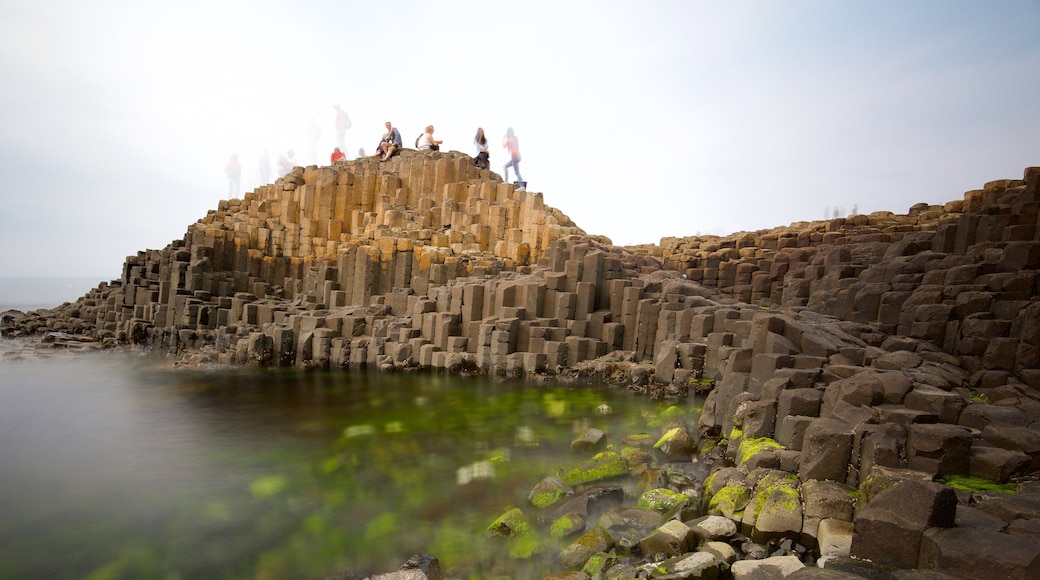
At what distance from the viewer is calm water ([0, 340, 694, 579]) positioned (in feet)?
20.4

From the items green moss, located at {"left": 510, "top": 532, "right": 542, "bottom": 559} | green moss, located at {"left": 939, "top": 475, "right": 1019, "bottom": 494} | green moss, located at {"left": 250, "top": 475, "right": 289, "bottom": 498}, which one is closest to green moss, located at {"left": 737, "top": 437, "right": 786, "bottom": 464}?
green moss, located at {"left": 939, "top": 475, "right": 1019, "bottom": 494}

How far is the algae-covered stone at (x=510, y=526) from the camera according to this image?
248 inches

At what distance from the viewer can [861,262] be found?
14812 millimetres

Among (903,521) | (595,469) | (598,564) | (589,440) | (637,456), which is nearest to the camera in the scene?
(903,521)

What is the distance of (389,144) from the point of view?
27.0m

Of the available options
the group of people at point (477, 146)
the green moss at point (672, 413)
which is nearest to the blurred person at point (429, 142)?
the group of people at point (477, 146)

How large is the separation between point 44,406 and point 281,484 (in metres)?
8.88

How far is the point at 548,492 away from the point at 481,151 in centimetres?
2040

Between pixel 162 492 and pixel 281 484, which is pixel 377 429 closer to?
pixel 281 484

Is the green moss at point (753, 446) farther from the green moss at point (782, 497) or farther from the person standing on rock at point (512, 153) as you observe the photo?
the person standing on rock at point (512, 153)

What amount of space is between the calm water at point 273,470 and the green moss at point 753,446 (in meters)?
2.67

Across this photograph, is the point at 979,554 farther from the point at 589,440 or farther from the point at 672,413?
the point at 672,413

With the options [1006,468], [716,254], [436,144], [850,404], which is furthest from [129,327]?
[1006,468]

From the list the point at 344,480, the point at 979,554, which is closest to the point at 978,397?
the point at 979,554
